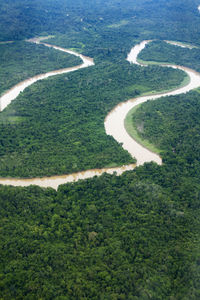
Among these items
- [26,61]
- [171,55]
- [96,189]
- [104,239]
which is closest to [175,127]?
[96,189]

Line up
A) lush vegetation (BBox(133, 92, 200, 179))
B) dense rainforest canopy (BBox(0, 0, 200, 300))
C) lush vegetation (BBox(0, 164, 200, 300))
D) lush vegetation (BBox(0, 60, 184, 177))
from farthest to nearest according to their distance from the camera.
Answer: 1. lush vegetation (BBox(133, 92, 200, 179))
2. lush vegetation (BBox(0, 60, 184, 177))
3. dense rainforest canopy (BBox(0, 0, 200, 300))
4. lush vegetation (BBox(0, 164, 200, 300))

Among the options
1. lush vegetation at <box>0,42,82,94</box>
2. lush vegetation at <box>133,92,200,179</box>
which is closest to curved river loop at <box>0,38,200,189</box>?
lush vegetation at <box>0,42,82,94</box>

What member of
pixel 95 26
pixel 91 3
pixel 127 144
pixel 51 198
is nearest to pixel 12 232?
pixel 51 198

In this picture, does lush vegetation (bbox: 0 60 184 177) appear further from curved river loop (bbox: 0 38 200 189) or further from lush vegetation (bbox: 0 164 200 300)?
lush vegetation (bbox: 0 164 200 300)

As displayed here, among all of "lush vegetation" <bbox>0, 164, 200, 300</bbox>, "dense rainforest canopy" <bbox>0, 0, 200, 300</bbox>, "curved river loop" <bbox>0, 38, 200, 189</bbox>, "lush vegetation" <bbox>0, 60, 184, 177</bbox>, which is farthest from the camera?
"lush vegetation" <bbox>0, 60, 184, 177</bbox>

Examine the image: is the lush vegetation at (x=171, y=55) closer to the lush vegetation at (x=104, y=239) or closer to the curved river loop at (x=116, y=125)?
the curved river loop at (x=116, y=125)

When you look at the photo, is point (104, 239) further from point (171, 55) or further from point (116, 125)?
point (171, 55)

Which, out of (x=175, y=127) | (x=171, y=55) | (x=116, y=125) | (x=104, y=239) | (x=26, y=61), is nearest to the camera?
(x=104, y=239)
